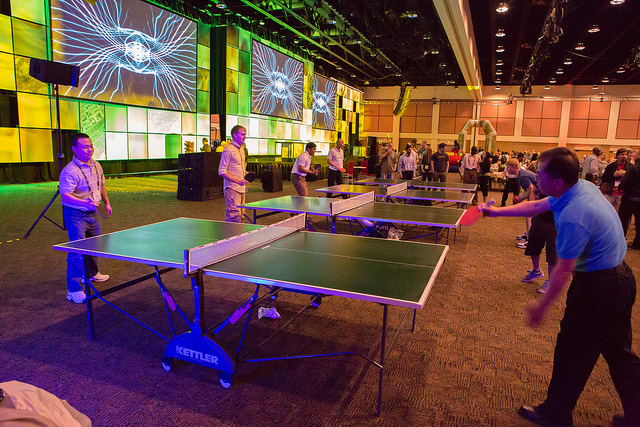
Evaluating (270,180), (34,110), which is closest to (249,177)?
(270,180)

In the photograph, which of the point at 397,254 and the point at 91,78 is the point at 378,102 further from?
the point at 397,254

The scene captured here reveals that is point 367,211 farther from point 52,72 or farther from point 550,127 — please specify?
point 550,127

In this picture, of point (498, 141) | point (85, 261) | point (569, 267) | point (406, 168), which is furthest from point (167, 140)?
point (498, 141)

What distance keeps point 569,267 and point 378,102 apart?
29428 mm

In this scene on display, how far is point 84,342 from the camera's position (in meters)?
3.05

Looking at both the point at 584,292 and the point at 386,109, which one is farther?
the point at 386,109

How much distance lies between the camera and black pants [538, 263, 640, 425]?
198 cm

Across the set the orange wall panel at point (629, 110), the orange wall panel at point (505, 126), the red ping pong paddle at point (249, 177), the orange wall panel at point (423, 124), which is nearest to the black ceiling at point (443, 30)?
the orange wall panel at point (629, 110)

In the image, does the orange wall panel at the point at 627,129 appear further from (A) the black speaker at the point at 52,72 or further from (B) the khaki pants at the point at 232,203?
(A) the black speaker at the point at 52,72

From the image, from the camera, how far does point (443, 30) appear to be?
42.8 ft

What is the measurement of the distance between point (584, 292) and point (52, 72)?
6.52 meters

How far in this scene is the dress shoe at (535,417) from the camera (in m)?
2.23

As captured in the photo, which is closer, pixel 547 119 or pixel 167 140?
pixel 167 140

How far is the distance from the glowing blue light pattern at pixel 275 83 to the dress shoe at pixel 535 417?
15214mm
